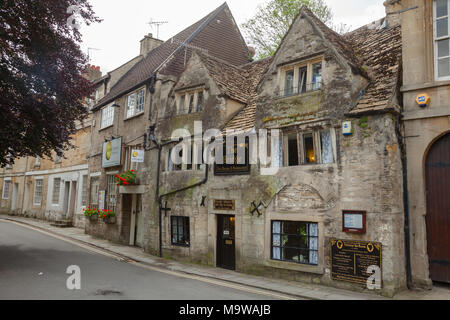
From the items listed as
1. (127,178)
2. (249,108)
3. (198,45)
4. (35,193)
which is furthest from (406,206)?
(35,193)

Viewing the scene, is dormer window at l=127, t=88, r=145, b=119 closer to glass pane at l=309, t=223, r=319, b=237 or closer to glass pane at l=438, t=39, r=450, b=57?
glass pane at l=309, t=223, r=319, b=237

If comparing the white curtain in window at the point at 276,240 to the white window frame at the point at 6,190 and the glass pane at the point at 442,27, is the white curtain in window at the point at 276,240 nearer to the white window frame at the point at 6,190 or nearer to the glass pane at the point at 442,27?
the glass pane at the point at 442,27

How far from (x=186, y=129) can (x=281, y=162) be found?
196 inches

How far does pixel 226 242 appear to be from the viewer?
12.5 m

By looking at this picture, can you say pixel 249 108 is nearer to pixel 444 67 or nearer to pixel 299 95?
pixel 299 95

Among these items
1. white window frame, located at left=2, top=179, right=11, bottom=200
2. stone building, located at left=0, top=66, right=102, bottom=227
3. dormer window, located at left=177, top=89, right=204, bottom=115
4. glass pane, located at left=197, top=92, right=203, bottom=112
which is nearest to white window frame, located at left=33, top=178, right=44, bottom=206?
stone building, located at left=0, top=66, right=102, bottom=227

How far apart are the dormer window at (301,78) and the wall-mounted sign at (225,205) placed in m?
4.28

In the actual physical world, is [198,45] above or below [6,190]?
above

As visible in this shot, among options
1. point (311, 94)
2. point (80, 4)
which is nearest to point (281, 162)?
point (311, 94)

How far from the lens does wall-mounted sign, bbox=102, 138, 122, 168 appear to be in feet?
63.3

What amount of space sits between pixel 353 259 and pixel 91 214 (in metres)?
16.2

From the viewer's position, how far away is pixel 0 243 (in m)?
16.1

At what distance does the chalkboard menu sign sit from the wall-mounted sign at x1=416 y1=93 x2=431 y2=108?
3.94m
